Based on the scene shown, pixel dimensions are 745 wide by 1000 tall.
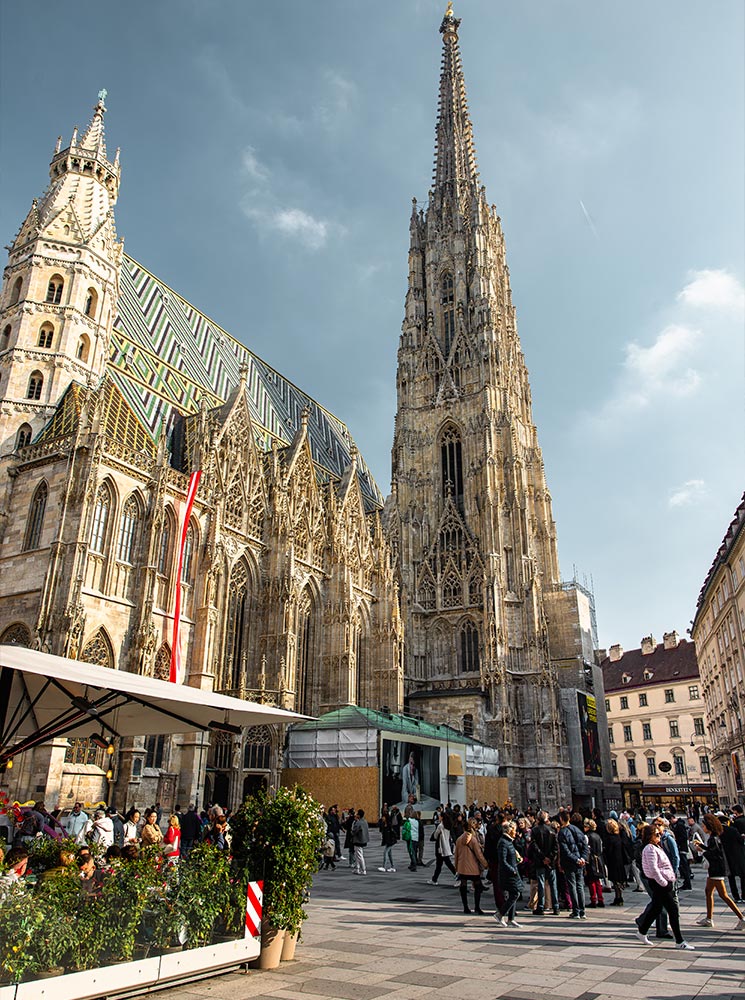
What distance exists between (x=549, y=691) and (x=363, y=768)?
1963 centimetres

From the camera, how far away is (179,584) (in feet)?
94.8

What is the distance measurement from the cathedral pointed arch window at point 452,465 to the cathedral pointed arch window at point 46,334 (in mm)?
30937

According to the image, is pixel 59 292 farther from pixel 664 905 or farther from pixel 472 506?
pixel 664 905

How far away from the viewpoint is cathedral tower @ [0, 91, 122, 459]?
29.6 meters

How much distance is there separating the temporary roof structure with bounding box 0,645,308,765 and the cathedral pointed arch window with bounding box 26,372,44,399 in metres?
20.4

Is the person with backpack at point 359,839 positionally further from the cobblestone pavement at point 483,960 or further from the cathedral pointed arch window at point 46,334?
the cathedral pointed arch window at point 46,334

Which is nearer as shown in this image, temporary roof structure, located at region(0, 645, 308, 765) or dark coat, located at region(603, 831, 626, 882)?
temporary roof structure, located at region(0, 645, 308, 765)

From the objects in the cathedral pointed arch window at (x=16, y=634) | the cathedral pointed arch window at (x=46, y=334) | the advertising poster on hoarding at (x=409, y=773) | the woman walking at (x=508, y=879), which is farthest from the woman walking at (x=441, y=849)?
the cathedral pointed arch window at (x=46, y=334)

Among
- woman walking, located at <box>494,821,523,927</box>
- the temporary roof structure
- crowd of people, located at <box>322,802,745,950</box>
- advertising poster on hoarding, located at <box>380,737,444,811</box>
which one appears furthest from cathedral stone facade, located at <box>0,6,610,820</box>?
woman walking, located at <box>494,821,523,927</box>

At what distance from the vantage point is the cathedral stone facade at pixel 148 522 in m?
25.5

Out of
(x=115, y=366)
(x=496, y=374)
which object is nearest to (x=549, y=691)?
(x=496, y=374)

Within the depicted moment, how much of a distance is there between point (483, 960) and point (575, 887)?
389 centimetres

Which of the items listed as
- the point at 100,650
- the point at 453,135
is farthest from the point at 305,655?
the point at 453,135

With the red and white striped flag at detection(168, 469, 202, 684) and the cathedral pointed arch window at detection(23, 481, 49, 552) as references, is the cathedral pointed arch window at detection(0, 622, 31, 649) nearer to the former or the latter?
the cathedral pointed arch window at detection(23, 481, 49, 552)
